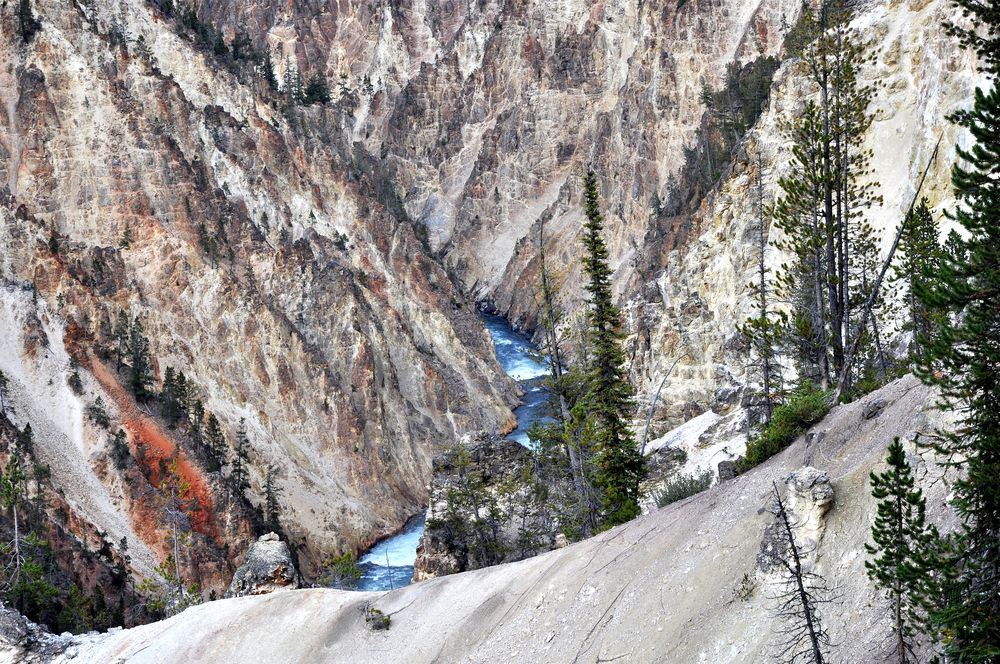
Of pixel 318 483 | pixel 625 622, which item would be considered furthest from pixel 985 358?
pixel 318 483

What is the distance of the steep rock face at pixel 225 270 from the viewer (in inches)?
2525

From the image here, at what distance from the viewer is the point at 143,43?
271 feet

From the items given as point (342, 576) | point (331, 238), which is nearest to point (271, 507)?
point (342, 576)

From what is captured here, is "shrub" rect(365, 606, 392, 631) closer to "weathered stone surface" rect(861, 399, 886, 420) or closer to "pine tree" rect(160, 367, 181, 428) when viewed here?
"weathered stone surface" rect(861, 399, 886, 420)

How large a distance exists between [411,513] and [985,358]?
58560 mm

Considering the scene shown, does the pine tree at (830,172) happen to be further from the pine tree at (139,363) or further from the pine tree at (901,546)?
the pine tree at (139,363)

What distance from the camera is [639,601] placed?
17406mm

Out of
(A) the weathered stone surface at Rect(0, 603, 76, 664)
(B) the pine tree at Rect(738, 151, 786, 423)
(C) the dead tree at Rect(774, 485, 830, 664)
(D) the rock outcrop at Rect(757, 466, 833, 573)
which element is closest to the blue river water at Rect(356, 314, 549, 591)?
(B) the pine tree at Rect(738, 151, 786, 423)

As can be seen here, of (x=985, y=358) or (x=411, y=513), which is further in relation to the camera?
(x=411, y=513)

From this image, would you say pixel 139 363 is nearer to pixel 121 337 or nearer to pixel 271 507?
pixel 121 337

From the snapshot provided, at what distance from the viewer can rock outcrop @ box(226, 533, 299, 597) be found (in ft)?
109

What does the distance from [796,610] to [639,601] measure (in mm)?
4202

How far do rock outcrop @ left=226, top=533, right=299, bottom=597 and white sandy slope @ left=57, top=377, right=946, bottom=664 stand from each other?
6.04 metres

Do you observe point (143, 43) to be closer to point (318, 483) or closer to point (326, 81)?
point (318, 483)
